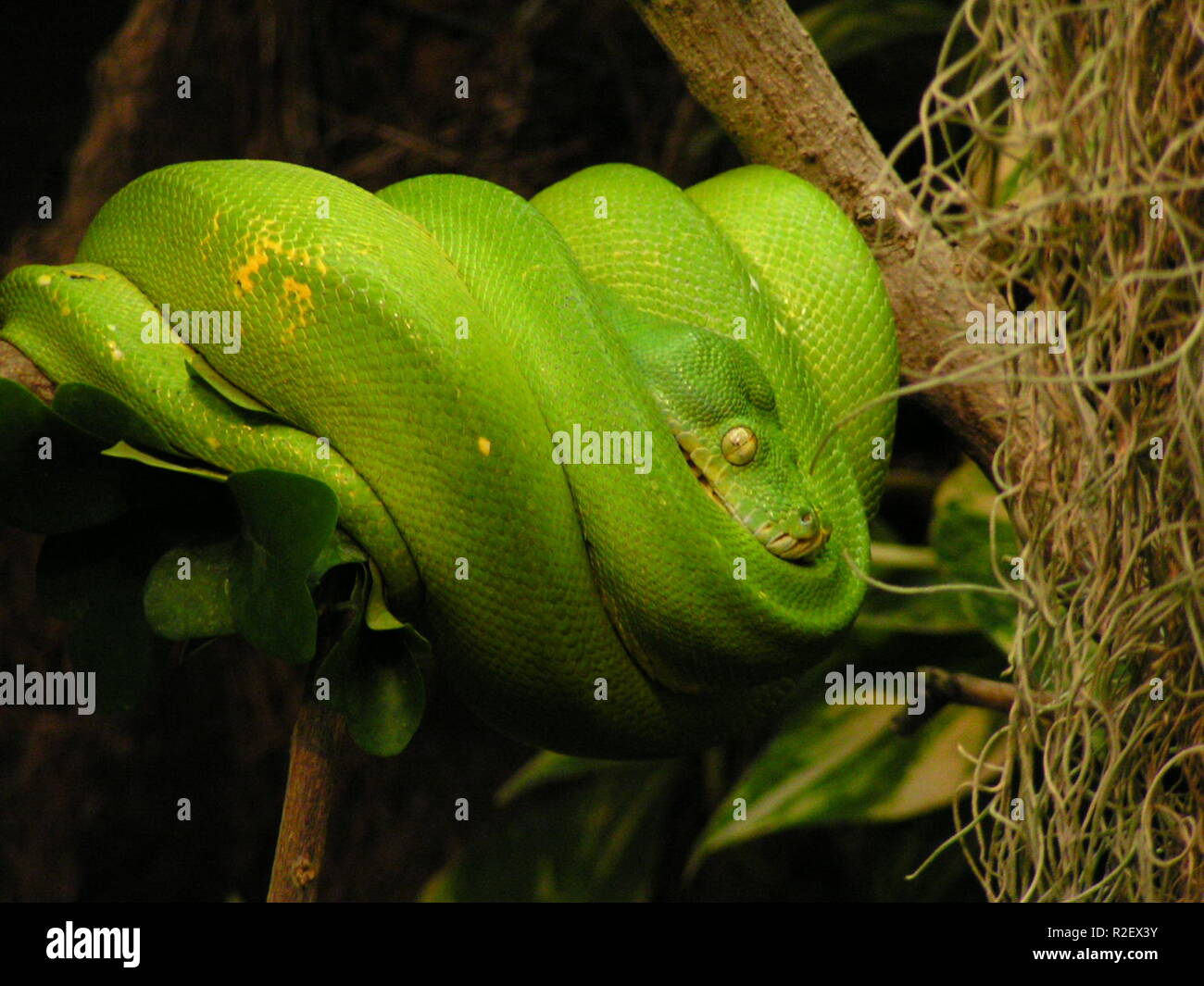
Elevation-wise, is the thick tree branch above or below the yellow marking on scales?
above

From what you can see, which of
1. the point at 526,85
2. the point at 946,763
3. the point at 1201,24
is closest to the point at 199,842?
the point at 946,763

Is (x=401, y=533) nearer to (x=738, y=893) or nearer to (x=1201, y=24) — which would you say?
(x=1201, y=24)

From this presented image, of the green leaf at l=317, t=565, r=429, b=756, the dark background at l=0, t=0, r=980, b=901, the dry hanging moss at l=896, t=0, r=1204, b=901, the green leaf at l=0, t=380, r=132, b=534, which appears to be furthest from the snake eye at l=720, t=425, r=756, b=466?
the dark background at l=0, t=0, r=980, b=901

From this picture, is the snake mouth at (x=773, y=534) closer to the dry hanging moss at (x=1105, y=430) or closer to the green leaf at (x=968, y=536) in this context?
the dry hanging moss at (x=1105, y=430)

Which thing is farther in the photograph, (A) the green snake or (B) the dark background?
(B) the dark background

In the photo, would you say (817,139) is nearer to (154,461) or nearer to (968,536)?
(968,536)

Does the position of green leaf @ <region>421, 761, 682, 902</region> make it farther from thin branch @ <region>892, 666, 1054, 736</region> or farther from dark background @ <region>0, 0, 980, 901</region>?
thin branch @ <region>892, 666, 1054, 736</region>

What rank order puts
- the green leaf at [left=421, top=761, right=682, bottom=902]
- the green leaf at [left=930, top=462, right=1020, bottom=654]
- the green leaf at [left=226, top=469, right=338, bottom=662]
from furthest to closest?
1. the green leaf at [left=421, top=761, right=682, bottom=902]
2. the green leaf at [left=930, top=462, right=1020, bottom=654]
3. the green leaf at [left=226, top=469, right=338, bottom=662]
